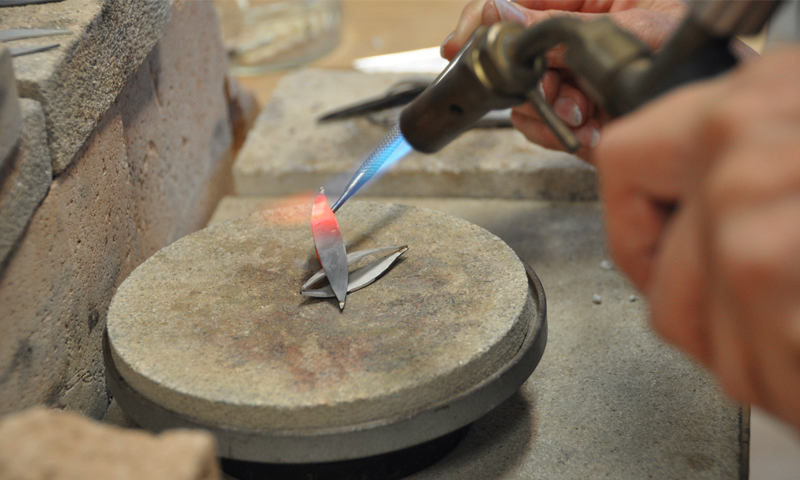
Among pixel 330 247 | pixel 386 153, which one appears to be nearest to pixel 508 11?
pixel 386 153

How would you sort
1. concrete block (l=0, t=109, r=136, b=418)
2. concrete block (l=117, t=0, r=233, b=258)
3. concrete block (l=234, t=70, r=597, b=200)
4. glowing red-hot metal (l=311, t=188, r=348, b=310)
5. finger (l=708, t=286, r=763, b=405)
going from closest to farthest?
finger (l=708, t=286, r=763, b=405) → concrete block (l=0, t=109, r=136, b=418) → glowing red-hot metal (l=311, t=188, r=348, b=310) → concrete block (l=117, t=0, r=233, b=258) → concrete block (l=234, t=70, r=597, b=200)

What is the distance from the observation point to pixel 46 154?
1.04 meters

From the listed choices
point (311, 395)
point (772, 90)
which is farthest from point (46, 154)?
point (772, 90)

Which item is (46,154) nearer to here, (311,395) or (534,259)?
(311,395)

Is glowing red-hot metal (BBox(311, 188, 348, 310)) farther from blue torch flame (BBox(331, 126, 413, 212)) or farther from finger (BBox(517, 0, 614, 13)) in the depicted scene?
finger (BBox(517, 0, 614, 13))

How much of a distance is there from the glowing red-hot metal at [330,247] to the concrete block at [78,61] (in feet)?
1.40

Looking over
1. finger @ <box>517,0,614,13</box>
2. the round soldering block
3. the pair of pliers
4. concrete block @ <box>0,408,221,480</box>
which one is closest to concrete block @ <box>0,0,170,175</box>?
Result: the pair of pliers

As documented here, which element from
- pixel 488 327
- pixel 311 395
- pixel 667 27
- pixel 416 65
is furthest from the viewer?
pixel 416 65

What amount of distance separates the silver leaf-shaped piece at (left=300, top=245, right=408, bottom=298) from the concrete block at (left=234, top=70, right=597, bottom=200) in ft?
2.65

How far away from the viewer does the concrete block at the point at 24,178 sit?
3.06 ft

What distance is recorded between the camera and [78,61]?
1.14 meters

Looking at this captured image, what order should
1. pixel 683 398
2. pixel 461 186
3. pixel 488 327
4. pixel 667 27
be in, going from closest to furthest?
pixel 488 327 < pixel 683 398 < pixel 667 27 < pixel 461 186

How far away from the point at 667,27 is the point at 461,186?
2.44 ft

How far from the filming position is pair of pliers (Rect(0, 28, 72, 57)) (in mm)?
1071
